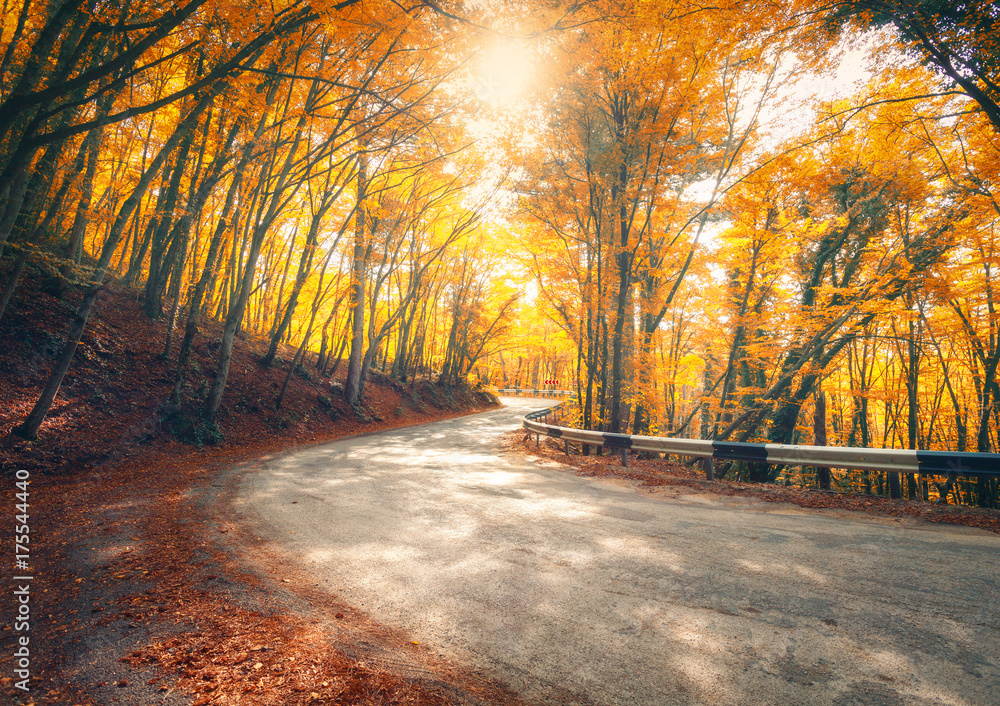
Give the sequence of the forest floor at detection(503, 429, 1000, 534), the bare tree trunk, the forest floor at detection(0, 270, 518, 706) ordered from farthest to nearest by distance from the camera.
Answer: the bare tree trunk < the forest floor at detection(503, 429, 1000, 534) < the forest floor at detection(0, 270, 518, 706)

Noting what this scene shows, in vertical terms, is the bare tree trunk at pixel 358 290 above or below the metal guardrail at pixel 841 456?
above

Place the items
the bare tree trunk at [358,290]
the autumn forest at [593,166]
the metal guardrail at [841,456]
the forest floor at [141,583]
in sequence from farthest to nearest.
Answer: the bare tree trunk at [358,290] → the autumn forest at [593,166] → the metal guardrail at [841,456] → the forest floor at [141,583]

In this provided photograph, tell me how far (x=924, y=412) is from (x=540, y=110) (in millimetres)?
19615

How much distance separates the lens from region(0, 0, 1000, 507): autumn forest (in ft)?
20.5

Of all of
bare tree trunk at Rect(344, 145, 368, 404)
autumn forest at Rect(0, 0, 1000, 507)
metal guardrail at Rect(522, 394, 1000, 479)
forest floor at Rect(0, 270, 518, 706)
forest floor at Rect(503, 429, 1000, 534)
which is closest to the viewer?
forest floor at Rect(0, 270, 518, 706)

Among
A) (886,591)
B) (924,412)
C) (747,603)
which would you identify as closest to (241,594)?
(747,603)

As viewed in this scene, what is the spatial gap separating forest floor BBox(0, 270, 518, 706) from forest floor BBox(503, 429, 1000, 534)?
528 centimetres

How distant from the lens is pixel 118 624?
2.46 m

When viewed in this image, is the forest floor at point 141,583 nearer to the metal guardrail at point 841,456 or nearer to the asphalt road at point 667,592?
the asphalt road at point 667,592

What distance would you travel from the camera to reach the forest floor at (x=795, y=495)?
4473mm

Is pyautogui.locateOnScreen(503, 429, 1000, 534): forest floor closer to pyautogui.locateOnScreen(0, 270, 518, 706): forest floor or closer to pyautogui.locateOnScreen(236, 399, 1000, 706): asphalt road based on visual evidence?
pyautogui.locateOnScreen(236, 399, 1000, 706): asphalt road

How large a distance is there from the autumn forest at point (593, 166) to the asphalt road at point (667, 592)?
9.71 feet

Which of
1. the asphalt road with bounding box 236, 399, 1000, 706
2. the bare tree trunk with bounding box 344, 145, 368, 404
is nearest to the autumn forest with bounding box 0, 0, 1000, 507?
the bare tree trunk with bounding box 344, 145, 368, 404

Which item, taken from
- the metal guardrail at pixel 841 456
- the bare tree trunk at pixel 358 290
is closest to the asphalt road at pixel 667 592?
the metal guardrail at pixel 841 456
